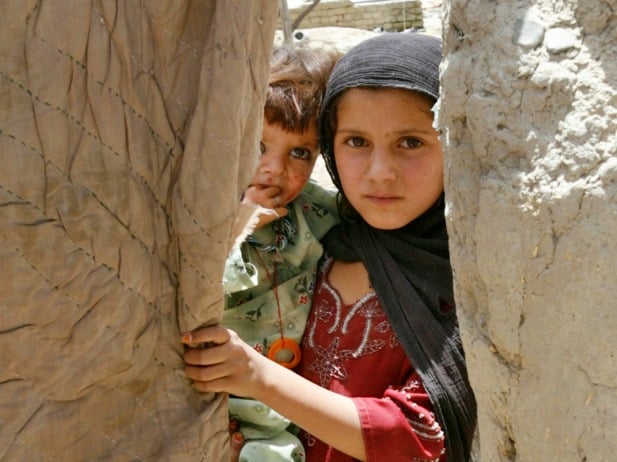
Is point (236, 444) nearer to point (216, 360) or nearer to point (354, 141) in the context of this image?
point (216, 360)

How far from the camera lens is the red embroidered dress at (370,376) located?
1.74 metres

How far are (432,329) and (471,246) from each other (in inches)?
28.7

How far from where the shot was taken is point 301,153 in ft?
6.76

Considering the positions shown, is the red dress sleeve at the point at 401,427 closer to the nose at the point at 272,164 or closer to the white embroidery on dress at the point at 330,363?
the white embroidery on dress at the point at 330,363

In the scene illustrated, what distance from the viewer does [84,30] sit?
46.8 inches

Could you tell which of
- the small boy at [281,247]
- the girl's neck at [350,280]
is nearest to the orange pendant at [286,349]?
the small boy at [281,247]

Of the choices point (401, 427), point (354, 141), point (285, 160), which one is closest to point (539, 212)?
point (401, 427)

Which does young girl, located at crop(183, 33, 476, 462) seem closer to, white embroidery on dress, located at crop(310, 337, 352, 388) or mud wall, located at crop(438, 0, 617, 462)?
white embroidery on dress, located at crop(310, 337, 352, 388)

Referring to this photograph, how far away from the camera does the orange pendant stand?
191cm

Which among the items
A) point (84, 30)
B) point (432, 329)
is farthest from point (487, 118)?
point (432, 329)

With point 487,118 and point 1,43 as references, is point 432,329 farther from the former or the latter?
point 1,43

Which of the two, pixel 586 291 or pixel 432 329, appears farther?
pixel 432 329

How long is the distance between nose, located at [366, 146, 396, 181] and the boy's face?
21cm

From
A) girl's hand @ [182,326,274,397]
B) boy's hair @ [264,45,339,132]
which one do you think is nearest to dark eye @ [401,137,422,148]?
boy's hair @ [264,45,339,132]
